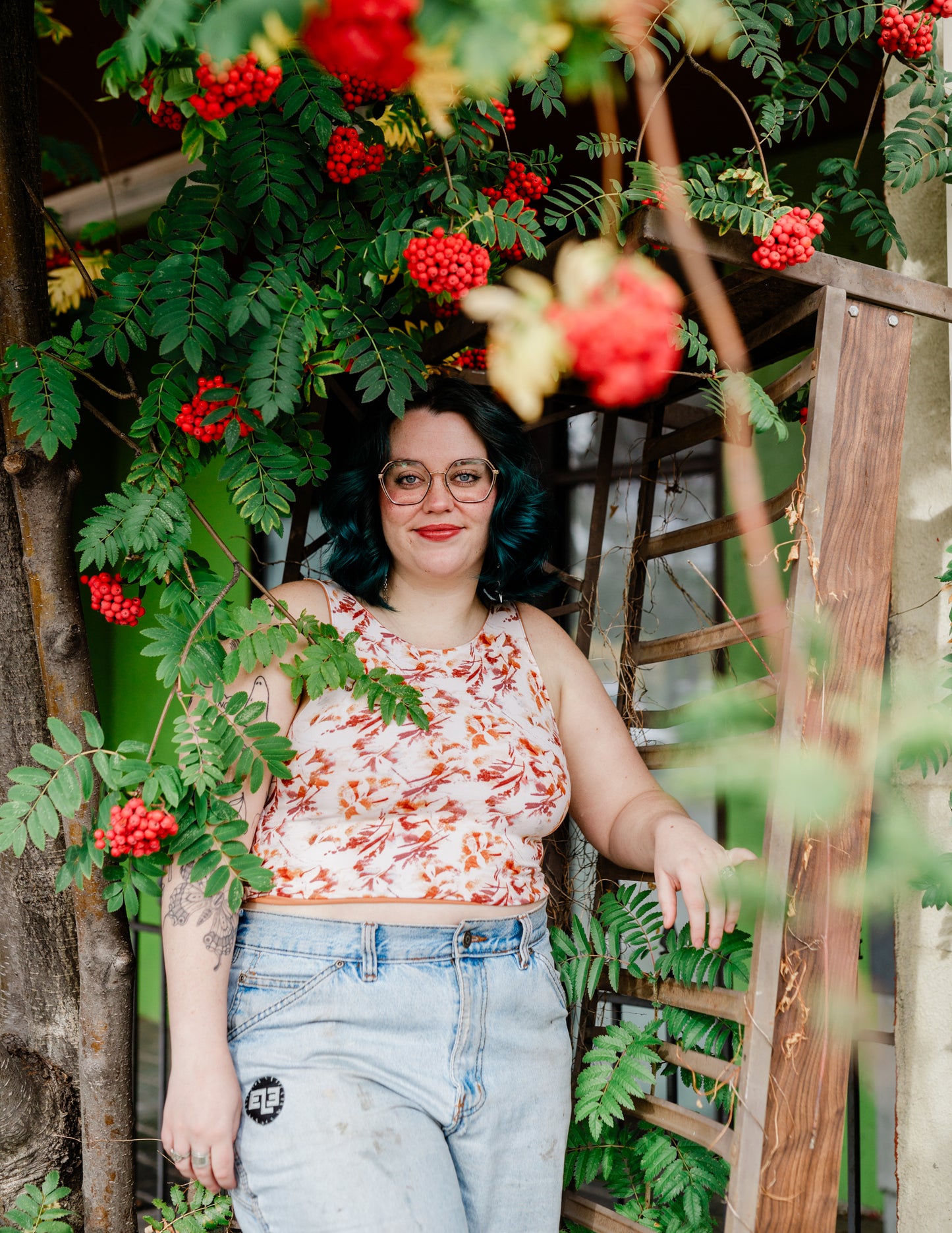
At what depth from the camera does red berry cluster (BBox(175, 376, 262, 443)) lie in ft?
4.94

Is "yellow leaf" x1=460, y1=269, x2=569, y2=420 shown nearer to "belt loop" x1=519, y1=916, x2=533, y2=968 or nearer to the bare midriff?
the bare midriff

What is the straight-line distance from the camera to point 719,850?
1489 mm

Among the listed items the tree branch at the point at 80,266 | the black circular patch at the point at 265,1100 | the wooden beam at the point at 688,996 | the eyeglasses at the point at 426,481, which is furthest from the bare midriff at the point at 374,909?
the tree branch at the point at 80,266

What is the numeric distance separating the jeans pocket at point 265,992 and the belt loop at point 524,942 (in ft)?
0.99

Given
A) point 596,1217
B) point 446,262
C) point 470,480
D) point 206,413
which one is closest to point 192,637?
point 206,413

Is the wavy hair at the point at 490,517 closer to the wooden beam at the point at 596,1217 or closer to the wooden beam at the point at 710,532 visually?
the wooden beam at the point at 710,532

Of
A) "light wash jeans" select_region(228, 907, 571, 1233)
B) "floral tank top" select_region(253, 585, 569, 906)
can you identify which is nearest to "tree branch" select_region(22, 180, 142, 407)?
"floral tank top" select_region(253, 585, 569, 906)

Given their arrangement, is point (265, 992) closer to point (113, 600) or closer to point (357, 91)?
point (113, 600)

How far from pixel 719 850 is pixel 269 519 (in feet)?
2.91

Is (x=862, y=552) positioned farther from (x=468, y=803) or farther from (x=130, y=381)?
(x=130, y=381)

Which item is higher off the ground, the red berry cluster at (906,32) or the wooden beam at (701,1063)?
the red berry cluster at (906,32)

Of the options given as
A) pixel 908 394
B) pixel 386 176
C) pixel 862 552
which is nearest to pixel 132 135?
pixel 386 176

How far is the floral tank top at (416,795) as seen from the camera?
4.81 feet

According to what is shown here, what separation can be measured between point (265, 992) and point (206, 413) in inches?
35.6
